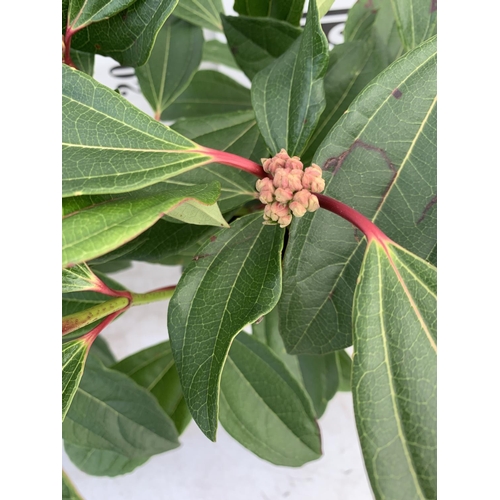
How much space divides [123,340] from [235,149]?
543 millimetres

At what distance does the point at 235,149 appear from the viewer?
0.52 m

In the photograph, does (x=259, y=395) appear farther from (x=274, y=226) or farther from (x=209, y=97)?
(x=209, y=97)

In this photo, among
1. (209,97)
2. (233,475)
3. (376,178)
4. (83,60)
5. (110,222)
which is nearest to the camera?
(110,222)

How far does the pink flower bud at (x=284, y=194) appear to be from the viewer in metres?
0.31

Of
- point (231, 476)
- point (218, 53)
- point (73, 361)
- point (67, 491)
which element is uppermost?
point (218, 53)

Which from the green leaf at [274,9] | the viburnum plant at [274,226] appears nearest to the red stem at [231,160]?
the viburnum plant at [274,226]

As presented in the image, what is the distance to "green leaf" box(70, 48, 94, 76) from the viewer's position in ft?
1.50

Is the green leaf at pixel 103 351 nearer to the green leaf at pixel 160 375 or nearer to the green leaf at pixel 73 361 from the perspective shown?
the green leaf at pixel 160 375

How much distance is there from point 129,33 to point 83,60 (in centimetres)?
9

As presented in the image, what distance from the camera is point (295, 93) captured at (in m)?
0.38

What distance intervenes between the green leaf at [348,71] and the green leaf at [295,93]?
0.09m

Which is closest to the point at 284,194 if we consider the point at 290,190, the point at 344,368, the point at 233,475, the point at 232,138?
the point at 290,190

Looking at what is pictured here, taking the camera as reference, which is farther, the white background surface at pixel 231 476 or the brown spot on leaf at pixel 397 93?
the white background surface at pixel 231 476

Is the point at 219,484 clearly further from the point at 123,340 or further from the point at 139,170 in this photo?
the point at 139,170
